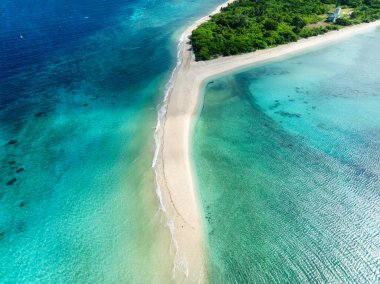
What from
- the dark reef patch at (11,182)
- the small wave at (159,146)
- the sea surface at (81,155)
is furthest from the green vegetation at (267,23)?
the dark reef patch at (11,182)

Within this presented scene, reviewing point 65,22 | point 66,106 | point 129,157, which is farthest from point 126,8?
point 129,157

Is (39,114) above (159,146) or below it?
above

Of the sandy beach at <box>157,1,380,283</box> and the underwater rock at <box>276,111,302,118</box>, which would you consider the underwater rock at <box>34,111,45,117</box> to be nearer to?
the sandy beach at <box>157,1,380,283</box>

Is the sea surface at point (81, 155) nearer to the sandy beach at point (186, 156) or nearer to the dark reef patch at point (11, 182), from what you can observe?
the dark reef patch at point (11, 182)

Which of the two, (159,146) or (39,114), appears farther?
(39,114)

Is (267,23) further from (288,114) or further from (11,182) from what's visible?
(11,182)

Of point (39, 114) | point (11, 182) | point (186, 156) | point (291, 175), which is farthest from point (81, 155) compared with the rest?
point (291, 175)
